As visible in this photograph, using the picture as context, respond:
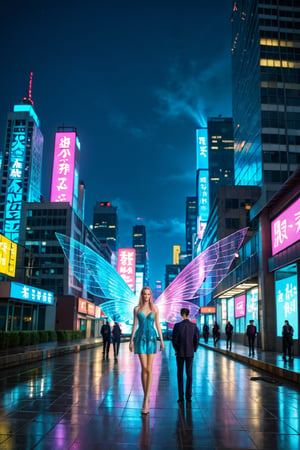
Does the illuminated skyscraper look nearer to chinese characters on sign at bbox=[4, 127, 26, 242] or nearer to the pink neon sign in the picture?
chinese characters on sign at bbox=[4, 127, 26, 242]

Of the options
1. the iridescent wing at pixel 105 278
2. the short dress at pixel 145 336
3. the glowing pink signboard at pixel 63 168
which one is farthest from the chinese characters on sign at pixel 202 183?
the short dress at pixel 145 336

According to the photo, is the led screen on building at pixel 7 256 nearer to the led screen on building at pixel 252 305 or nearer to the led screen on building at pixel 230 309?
the led screen on building at pixel 252 305

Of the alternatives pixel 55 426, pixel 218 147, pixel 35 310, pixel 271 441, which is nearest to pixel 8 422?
pixel 55 426

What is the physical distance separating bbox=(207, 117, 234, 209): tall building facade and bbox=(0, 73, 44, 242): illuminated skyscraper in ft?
228

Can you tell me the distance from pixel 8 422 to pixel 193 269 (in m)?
17.9

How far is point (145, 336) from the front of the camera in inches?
289

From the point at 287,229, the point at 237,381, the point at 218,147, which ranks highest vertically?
the point at 218,147

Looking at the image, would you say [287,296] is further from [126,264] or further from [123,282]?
[126,264]

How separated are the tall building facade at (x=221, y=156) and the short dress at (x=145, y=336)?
552 feet

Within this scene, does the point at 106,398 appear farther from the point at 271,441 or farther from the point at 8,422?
the point at 271,441

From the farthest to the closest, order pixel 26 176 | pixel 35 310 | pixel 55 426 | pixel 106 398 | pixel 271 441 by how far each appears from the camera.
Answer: pixel 26 176 < pixel 35 310 < pixel 106 398 < pixel 55 426 < pixel 271 441

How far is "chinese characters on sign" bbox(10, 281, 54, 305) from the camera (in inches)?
1188

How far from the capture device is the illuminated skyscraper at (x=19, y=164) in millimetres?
117750

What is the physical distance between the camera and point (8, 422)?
21.3ft
